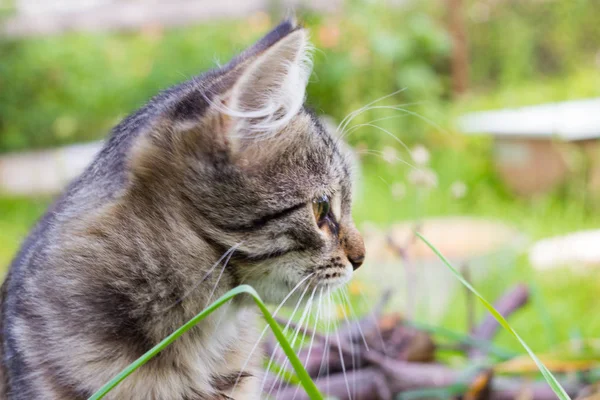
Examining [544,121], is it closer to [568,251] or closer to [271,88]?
[568,251]

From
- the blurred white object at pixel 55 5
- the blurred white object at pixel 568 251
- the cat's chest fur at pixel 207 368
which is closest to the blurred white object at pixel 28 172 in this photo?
the blurred white object at pixel 55 5

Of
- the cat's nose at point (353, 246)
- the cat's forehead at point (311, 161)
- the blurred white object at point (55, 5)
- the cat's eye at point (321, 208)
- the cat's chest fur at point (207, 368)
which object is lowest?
the cat's chest fur at point (207, 368)

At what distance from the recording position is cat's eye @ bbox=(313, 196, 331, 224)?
3.36ft

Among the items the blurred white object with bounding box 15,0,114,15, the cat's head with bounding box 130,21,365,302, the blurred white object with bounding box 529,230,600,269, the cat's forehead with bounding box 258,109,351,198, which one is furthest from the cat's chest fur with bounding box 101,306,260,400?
the blurred white object with bounding box 15,0,114,15

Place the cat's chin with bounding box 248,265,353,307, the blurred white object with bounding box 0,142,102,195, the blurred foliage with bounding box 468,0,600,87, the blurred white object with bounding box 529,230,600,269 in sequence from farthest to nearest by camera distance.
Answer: the blurred foliage with bounding box 468,0,600,87
the blurred white object with bounding box 0,142,102,195
the blurred white object with bounding box 529,230,600,269
the cat's chin with bounding box 248,265,353,307

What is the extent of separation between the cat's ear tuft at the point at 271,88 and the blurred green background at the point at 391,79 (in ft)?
6.26

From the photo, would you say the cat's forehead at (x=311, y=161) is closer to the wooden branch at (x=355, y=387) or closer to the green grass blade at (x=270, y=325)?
the green grass blade at (x=270, y=325)

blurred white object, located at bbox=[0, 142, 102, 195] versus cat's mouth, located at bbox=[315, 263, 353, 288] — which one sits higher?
blurred white object, located at bbox=[0, 142, 102, 195]

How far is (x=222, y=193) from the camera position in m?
0.95

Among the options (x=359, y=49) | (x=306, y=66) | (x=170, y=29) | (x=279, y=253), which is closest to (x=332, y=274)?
(x=279, y=253)

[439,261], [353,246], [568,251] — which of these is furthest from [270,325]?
[568,251]

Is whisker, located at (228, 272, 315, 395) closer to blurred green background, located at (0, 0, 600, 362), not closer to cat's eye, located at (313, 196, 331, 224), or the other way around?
cat's eye, located at (313, 196, 331, 224)

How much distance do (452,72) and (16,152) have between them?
10.8 ft

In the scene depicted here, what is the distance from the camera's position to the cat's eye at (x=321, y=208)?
3.36 feet
